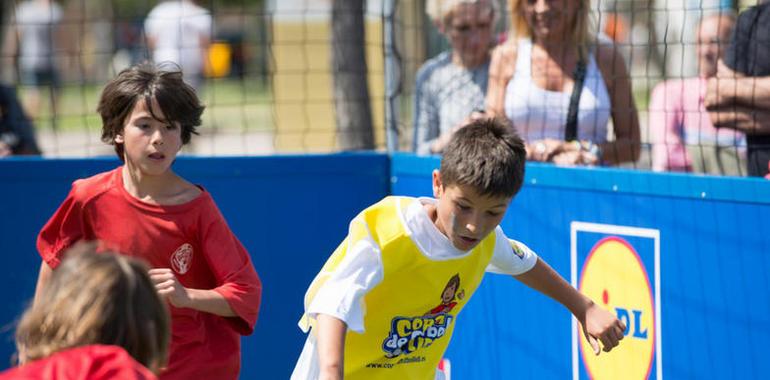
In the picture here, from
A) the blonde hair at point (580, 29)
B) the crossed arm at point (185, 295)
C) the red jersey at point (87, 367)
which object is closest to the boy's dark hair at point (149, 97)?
the crossed arm at point (185, 295)

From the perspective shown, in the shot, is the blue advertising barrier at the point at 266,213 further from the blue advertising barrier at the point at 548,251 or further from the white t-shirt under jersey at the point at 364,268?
the white t-shirt under jersey at the point at 364,268

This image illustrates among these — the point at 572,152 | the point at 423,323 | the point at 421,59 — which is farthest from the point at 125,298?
the point at 421,59

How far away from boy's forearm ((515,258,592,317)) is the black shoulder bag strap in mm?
1533

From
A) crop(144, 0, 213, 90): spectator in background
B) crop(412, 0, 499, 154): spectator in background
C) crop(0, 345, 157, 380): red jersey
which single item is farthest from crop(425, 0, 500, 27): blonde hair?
crop(0, 345, 157, 380): red jersey

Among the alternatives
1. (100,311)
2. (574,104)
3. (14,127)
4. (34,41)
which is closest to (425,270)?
(100,311)

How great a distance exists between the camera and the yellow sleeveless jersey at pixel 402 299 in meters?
3.94

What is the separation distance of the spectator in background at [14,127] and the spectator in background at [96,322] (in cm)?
489

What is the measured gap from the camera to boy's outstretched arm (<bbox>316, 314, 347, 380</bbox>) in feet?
11.4

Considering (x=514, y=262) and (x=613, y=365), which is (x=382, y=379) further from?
(x=613, y=365)

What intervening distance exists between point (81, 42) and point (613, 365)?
3.68m

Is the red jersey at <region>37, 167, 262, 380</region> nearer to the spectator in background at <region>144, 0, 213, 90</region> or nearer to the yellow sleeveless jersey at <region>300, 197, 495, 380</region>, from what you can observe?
the yellow sleeveless jersey at <region>300, 197, 495, 380</region>

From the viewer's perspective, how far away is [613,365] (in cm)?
506

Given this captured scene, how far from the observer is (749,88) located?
5.04 meters

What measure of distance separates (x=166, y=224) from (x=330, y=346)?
106cm
